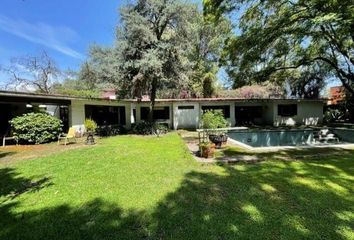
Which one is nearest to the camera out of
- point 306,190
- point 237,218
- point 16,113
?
point 237,218

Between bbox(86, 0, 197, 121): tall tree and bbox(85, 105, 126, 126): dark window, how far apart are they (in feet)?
8.66

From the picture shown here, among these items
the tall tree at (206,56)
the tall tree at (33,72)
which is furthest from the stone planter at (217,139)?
the tall tree at (33,72)

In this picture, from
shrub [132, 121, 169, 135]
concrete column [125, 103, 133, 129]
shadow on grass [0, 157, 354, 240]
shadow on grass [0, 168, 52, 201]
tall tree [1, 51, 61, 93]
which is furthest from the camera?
tall tree [1, 51, 61, 93]

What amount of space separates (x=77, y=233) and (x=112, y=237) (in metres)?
0.56

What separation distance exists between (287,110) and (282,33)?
40.4 feet

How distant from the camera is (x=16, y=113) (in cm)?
1595

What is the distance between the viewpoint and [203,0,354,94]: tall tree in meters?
11.3

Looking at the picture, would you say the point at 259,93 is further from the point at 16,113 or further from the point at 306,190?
the point at 306,190

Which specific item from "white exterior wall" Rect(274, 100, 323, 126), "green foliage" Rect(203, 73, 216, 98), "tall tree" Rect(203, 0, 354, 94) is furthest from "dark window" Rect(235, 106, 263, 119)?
"tall tree" Rect(203, 0, 354, 94)

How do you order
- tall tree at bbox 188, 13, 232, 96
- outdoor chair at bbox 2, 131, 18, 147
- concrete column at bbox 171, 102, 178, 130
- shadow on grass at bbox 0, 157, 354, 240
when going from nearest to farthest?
shadow on grass at bbox 0, 157, 354, 240 < outdoor chair at bbox 2, 131, 18, 147 < concrete column at bbox 171, 102, 178, 130 < tall tree at bbox 188, 13, 232, 96

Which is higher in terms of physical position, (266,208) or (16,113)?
(16,113)

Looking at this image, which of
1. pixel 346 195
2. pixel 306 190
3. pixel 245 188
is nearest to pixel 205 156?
pixel 245 188

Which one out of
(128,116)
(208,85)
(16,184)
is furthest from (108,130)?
Answer: (208,85)

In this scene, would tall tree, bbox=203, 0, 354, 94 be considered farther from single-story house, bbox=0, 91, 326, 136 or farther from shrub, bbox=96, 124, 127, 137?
shrub, bbox=96, 124, 127, 137
